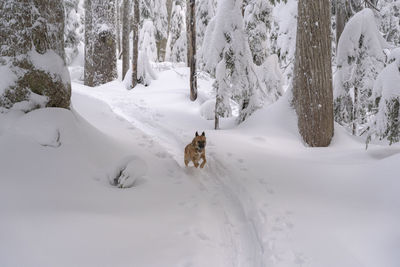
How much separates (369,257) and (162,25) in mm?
29772

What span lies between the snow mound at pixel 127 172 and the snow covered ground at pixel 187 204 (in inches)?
2.0

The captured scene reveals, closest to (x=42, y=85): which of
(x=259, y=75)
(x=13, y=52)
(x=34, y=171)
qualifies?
(x=13, y=52)

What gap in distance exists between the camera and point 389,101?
525 cm

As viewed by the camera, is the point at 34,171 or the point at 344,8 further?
the point at 344,8

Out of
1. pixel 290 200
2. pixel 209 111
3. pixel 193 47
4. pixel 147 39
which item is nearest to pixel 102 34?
pixel 193 47

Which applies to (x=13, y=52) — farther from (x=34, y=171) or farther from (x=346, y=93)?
(x=346, y=93)

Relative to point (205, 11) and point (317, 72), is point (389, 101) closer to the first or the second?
point (317, 72)

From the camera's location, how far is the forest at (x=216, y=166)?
348 cm

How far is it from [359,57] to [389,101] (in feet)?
12.7

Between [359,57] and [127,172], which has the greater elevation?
[359,57]

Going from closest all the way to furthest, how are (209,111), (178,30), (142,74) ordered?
(209,111) → (142,74) → (178,30)

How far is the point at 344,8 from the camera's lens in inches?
396

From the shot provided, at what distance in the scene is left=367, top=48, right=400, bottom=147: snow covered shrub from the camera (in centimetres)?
516

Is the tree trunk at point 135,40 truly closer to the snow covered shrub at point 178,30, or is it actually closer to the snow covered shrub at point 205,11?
the snow covered shrub at point 205,11
